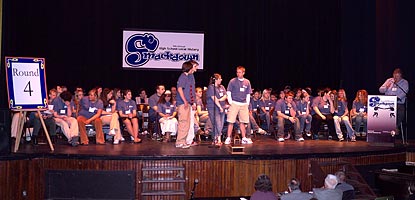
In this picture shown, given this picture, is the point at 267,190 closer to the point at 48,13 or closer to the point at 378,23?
the point at 378,23

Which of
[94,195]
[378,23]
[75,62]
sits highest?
[378,23]

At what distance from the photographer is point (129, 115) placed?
13094 millimetres

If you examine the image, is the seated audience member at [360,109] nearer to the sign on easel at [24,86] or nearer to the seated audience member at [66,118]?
the seated audience member at [66,118]

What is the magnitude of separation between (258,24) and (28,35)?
686 cm

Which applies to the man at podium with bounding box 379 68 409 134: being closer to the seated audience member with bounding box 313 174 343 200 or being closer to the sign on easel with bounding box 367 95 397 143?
the sign on easel with bounding box 367 95 397 143

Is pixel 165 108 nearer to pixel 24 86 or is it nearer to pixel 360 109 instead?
pixel 24 86

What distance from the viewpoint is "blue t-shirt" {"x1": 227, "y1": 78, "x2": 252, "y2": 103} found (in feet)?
41.0

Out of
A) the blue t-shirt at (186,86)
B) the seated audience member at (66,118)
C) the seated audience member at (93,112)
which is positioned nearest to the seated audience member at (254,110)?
the blue t-shirt at (186,86)

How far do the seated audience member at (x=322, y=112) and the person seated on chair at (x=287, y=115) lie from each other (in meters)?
0.62

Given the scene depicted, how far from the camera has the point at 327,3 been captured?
62.8 ft

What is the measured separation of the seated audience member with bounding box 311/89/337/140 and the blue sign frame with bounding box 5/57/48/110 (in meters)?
6.54

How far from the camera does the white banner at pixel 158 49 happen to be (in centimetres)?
1775

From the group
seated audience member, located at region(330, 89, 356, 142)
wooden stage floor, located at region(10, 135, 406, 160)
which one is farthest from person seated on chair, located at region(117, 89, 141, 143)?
seated audience member, located at region(330, 89, 356, 142)

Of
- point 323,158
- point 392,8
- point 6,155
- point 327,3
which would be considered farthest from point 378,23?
point 6,155
